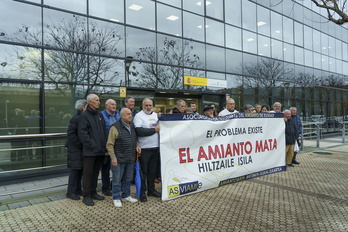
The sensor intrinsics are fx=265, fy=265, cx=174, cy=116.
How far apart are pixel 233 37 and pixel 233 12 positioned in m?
1.39

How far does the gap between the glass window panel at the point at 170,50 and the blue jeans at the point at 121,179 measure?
275 inches

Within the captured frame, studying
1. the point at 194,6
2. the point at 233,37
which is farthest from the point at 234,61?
the point at 194,6

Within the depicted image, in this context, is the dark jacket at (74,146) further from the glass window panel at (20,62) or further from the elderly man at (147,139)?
the glass window panel at (20,62)

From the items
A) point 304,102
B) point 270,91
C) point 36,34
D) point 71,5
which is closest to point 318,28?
point 304,102

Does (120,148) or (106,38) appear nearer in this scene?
(120,148)

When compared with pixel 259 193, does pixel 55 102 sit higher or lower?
higher

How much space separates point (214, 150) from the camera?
227 inches

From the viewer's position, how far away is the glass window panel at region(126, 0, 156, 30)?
33.9ft

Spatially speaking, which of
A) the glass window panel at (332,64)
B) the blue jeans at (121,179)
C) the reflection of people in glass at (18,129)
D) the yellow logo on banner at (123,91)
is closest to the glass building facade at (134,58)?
the reflection of people in glass at (18,129)

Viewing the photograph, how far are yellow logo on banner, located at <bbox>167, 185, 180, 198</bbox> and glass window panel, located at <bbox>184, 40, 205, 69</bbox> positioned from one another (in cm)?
797

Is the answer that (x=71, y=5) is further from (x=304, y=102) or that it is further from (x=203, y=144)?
(x=304, y=102)

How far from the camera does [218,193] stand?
5.44 m

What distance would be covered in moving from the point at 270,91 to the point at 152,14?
30.5ft

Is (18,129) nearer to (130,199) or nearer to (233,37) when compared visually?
(130,199)
